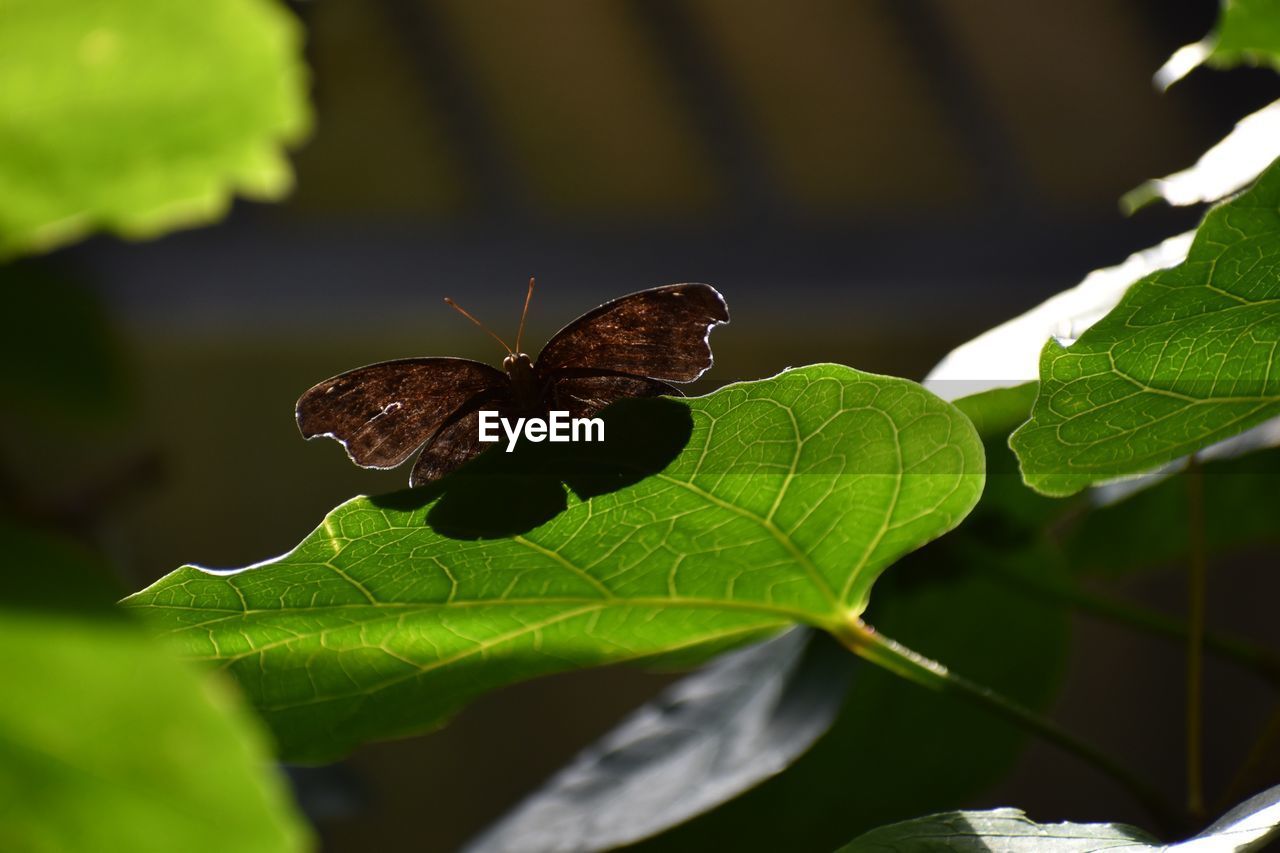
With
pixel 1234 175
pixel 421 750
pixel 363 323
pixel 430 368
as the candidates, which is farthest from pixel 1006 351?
pixel 421 750

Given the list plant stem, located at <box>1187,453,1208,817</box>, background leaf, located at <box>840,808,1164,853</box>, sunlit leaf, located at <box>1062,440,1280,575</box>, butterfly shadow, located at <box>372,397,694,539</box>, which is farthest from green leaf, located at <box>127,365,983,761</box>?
sunlit leaf, located at <box>1062,440,1280,575</box>

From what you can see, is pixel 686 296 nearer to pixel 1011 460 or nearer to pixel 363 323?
pixel 1011 460

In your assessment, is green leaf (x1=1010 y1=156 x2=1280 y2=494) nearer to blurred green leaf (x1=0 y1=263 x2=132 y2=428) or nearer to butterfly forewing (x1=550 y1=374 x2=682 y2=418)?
butterfly forewing (x1=550 y1=374 x2=682 y2=418)

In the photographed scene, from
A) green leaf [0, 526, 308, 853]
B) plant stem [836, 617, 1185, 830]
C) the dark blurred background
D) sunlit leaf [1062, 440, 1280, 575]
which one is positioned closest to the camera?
green leaf [0, 526, 308, 853]

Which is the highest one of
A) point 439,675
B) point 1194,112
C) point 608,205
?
point 439,675

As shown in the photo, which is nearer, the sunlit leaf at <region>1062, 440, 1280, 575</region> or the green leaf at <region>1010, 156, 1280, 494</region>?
the green leaf at <region>1010, 156, 1280, 494</region>

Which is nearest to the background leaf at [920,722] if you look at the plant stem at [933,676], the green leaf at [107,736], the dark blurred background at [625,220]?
the plant stem at [933,676]
